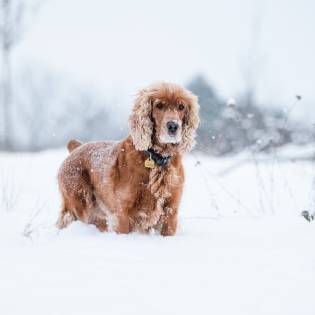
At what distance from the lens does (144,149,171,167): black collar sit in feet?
13.6

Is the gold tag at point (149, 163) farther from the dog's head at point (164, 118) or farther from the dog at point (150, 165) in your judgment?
the dog's head at point (164, 118)

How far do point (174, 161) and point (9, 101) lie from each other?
11436 millimetres

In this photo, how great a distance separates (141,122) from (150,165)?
438 mm

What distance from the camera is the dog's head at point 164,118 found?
4.08m

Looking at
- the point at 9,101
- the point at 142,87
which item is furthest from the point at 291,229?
the point at 9,101

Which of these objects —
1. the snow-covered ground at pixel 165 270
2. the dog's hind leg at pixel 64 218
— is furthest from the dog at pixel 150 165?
the dog's hind leg at pixel 64 218

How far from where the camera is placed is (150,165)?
160 inches

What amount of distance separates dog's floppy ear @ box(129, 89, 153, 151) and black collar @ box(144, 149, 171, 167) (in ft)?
0.17

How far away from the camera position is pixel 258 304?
2.16m

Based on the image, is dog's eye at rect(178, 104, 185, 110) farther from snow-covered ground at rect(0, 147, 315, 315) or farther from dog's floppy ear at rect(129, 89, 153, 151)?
snow-covered ground at rect(0, 147, 315, 315)

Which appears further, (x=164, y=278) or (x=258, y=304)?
(x=164, y=278)

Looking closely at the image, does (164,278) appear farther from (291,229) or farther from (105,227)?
(105,227)

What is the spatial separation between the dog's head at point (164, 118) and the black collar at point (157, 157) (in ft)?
0.16

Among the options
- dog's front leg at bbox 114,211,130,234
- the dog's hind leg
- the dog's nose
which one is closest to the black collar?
the dog's nose
